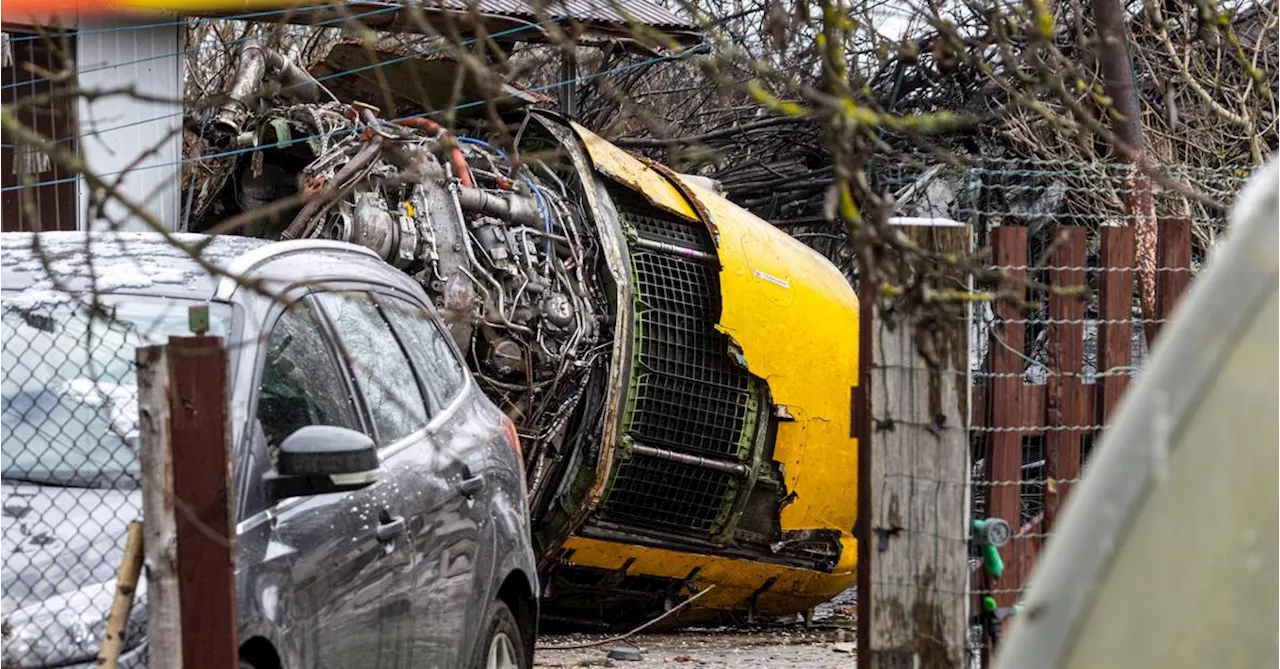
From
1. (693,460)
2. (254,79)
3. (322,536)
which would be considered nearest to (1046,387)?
(322,536)

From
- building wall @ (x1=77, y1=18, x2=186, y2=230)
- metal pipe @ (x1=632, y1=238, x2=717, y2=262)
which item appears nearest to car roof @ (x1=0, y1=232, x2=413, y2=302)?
metal pipe @ (x1=632, y1=238, x2=717, y2=262)

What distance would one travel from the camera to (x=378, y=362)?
5.59m

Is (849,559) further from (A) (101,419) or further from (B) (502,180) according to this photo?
(A) (101,419)

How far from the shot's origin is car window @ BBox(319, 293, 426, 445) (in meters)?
5.39

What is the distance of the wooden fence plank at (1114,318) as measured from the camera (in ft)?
17.5

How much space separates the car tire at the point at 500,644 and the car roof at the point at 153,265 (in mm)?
1212

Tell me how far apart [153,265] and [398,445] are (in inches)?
34.3

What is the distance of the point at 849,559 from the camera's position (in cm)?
970

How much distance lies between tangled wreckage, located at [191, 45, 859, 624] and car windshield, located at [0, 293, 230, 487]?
347 cm

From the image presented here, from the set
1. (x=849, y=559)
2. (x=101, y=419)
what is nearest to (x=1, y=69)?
(x=849, y=559)

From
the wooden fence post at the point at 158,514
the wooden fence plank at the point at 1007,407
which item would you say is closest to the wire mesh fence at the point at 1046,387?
the wooden fence plank at the point at 1007,407

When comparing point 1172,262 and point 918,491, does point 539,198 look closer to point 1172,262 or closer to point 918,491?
point 1172,262

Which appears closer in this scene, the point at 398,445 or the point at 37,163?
the point at 398,445

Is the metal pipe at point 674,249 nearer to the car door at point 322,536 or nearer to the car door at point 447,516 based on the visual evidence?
the car door at point 447,516
